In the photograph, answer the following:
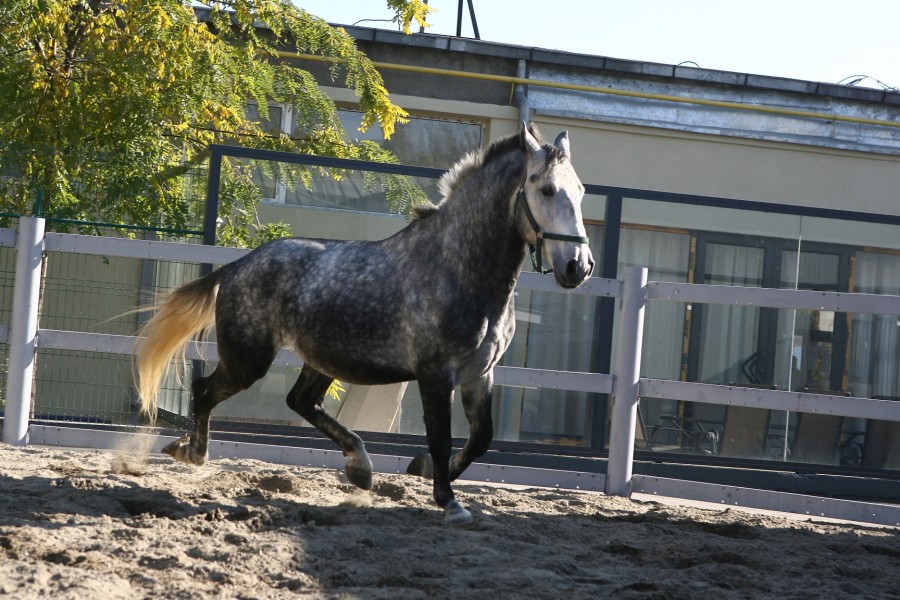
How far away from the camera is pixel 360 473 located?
5.16 m

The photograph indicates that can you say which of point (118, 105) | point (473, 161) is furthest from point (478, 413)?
point (118, 105)

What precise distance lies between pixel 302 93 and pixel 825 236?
15.5 ft

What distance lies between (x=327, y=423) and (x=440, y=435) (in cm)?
84

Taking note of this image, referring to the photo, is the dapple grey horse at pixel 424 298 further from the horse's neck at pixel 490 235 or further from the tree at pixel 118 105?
the tree at pixel 118 105

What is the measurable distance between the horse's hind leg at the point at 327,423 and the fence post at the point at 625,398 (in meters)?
1.67

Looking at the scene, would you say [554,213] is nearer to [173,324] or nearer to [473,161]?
[473,161]

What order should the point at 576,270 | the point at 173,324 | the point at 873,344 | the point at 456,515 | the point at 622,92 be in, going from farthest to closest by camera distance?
the point at 622,92 < the point at 873,344 < the point at 173,324 < the point at 456,515 < the point at 576,270

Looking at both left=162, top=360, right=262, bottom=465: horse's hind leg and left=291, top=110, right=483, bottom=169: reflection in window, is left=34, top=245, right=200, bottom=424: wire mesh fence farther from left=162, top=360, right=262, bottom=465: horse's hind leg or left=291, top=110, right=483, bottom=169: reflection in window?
left=291, top=110, right=483, bottom=169: reflection in window

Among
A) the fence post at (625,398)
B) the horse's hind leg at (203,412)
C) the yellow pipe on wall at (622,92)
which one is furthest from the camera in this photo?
the yellow pipe on wall at (622,92)

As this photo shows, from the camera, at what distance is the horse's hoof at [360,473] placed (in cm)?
516

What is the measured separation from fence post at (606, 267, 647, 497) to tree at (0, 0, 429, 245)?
2.96 metres

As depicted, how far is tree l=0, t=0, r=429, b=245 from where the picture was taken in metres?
8.26

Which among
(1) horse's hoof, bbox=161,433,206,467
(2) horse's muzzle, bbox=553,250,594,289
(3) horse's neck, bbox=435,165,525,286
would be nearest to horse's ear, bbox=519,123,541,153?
(3) horse's neck, bbox=435,165,525,286

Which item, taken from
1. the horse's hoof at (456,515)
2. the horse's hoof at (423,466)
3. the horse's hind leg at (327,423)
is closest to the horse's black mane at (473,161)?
the horse's hind leg at (327,423)
